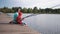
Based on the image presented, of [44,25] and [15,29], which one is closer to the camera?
[15,29]

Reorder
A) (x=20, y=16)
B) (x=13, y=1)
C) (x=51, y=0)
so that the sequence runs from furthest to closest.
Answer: (x=20, y=16) < (x=51, y=0) < (x=13, y=1)

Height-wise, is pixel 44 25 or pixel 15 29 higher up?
pixel 15 29

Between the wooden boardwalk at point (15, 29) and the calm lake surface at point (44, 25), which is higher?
the wooden boardwalk at point (15, 29)

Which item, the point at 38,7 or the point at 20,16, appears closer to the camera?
the point at 38,7

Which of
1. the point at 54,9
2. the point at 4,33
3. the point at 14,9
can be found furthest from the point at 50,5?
the point at 4,33

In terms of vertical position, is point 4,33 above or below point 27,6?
below

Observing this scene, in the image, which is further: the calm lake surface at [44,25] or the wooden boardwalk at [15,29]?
the calm lake surface at [44,25]

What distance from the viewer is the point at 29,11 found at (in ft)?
9.30

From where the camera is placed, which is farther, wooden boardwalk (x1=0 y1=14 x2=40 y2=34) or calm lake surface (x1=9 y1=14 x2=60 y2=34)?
calm lake surface (x1=9 y1=14 x2=60 y2=34)

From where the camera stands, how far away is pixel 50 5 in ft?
9.57

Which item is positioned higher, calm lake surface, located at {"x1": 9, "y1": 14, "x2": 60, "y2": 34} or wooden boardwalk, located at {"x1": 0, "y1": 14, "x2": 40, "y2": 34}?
wooden boardwalk, located at {"x1": 0, "y1": 14, "x2": 40, "y2": 34}

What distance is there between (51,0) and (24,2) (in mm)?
387

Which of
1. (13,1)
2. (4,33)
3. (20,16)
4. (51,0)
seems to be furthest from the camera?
(20,16)

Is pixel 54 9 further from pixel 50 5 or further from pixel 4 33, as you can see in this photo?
pixel 4 33
